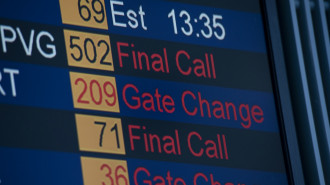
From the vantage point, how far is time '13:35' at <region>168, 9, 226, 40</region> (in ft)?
14.0

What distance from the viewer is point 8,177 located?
3.58 metres

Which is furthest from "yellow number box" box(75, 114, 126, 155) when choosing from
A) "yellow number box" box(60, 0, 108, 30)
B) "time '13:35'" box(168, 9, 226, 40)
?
"time '13:35'" box(168, 9, 226, 40)

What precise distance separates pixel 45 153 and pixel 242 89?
106 centimetres

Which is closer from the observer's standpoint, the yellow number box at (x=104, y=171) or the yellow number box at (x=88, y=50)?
the yellow number box at (x=104, y=171)

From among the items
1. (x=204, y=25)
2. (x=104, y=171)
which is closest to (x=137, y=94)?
(x=104, y=171)

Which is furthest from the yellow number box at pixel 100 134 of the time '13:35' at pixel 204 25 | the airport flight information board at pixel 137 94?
the time '13:35' at pixel 204 25

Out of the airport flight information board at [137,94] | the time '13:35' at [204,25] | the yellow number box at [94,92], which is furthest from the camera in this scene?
the time '13:35' at [204,25]

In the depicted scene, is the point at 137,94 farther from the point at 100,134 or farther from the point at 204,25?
the point at 204,25

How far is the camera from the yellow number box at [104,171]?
379 centimetres

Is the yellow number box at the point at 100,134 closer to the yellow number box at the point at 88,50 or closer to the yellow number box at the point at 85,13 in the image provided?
the yellow number box at the point at 88,50

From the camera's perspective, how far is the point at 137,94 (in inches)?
159

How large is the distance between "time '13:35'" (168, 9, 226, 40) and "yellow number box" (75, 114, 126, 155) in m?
0.58

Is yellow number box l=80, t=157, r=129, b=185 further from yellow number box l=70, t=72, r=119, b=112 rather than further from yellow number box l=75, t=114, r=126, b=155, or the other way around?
yellow number box l=70, t=72, r=119, b=112

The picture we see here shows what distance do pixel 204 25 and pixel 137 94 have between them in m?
0.52
